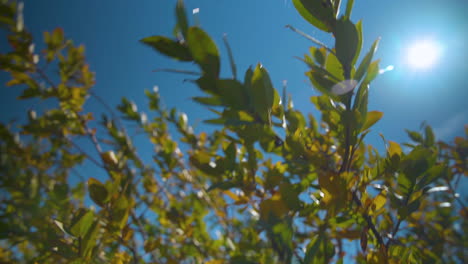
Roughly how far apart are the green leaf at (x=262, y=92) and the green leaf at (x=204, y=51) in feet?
0.24

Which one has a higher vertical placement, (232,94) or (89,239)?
(232,94)

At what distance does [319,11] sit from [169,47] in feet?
0.96

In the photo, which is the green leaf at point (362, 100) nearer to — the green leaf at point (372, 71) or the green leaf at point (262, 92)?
the green leaf at point (372, 71)

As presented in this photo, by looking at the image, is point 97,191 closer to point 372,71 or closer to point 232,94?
point 232,94

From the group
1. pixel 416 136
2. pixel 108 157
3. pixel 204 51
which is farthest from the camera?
pixel 416 136

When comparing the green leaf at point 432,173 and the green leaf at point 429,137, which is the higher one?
the green leaf at point 429,137

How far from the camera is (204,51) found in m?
0.43

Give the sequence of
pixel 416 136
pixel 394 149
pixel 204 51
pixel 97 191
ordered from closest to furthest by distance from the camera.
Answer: pixel 204 51
pixel 394 149
pixel 97 191
pixel 416 136

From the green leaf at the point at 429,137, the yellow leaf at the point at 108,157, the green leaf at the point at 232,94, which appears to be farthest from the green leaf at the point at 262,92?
the green leaf at the point at 429,137

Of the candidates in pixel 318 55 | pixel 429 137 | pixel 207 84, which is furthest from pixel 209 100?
pixel 429 137

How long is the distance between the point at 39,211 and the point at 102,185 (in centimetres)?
56

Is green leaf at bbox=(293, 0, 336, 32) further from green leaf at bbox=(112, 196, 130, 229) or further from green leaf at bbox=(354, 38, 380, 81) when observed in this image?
green leaf at bbox=(112, 196, 130, 229)

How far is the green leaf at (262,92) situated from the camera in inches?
17.6

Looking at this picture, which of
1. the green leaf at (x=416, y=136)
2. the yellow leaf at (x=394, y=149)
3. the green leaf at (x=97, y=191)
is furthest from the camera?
the green leaf at (x=416, y=136)
